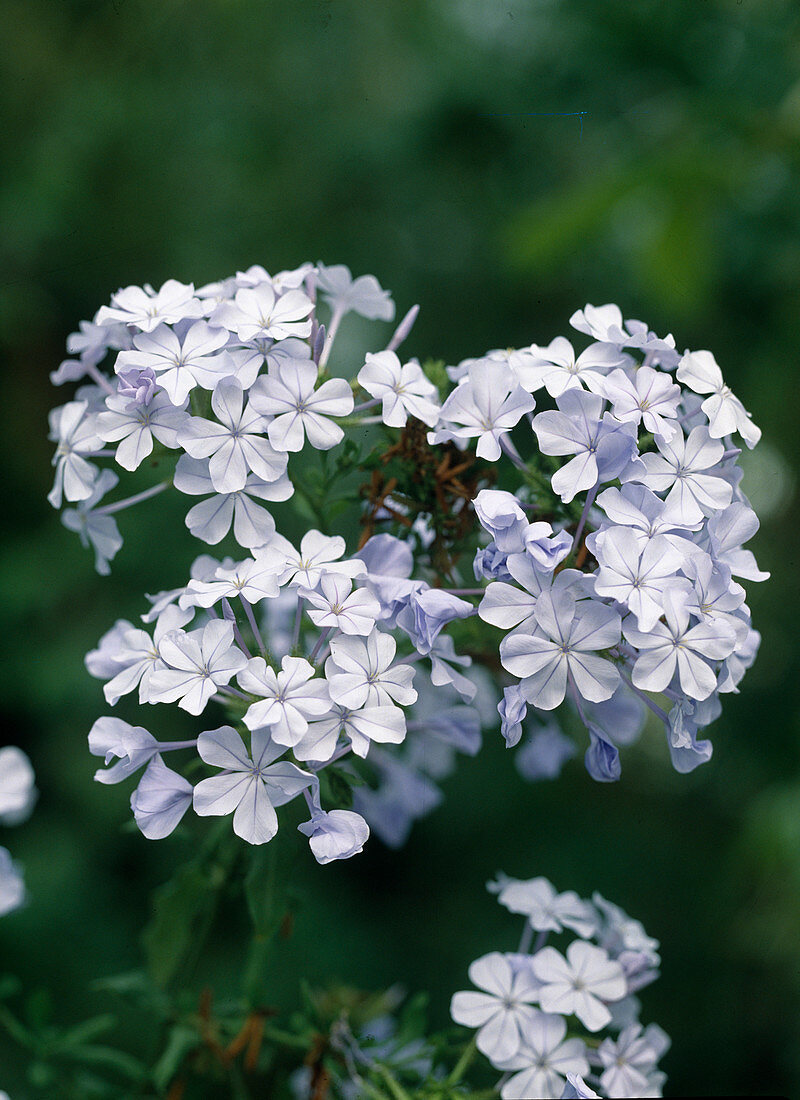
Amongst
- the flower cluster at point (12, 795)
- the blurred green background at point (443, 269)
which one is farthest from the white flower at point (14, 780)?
the blurred green background at point (443, 269)

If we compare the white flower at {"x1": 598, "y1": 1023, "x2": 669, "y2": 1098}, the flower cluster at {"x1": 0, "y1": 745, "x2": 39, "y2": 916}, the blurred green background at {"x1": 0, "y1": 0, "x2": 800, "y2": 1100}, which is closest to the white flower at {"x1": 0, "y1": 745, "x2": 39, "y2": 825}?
the flower cluster at {"x1": 0, "y1": 745, "x2": 39, "y2": 916}

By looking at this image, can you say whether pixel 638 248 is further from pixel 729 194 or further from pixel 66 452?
pixel 66 452

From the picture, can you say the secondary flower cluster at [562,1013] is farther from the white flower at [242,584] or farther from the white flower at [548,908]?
the white flower at [242,584]

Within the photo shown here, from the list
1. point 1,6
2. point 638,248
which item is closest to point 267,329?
point 638,248

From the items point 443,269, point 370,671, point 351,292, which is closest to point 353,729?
point 370,671

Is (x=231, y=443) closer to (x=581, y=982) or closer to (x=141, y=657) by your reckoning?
(x=141, y=657)

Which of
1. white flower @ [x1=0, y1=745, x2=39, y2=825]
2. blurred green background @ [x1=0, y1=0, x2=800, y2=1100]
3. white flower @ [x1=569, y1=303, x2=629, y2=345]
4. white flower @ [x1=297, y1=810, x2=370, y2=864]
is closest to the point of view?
white flower @ [x1=297, y1=810, x2=370, y2=864]

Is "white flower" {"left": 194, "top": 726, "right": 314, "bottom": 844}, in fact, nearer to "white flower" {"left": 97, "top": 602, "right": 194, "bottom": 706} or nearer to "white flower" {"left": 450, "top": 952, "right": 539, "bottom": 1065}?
"white flower" {"left": 97, "top": 602, "right": 194, "bottom": 706}
